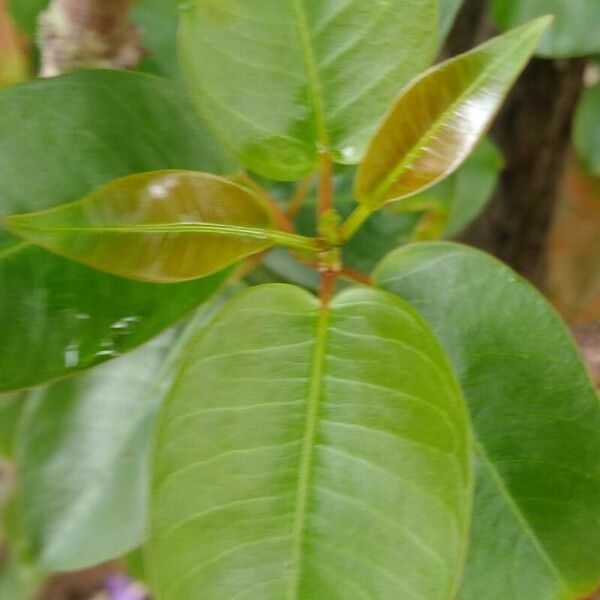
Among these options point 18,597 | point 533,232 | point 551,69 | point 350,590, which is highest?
point 551,69

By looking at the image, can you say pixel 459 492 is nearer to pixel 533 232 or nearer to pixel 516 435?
pixel 516 435

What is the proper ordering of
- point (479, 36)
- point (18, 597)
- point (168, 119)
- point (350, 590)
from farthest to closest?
1. point (18, 597)
2. point (479, 36)
3. point (168, 119)
4. point (350, 590)

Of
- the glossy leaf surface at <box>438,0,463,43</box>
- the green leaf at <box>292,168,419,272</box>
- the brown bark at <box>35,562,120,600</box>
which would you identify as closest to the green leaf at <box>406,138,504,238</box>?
the green leaf at <box>292,168,419,272</box>

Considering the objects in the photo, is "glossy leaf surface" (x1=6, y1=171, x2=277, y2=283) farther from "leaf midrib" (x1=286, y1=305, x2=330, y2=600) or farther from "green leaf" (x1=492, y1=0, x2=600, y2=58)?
"green leaf" (x1=492, y1=0, x2=600, y2=58)

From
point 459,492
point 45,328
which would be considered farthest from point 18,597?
point 459,492

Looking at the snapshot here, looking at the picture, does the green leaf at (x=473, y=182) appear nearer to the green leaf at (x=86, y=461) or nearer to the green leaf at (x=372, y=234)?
the green leaf at (x=372, y=234)

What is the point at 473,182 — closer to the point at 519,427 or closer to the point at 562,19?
the point at 562,19

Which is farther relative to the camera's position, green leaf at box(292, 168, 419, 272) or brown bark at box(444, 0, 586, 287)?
brown bark at box(444, 0, 586, 287)
